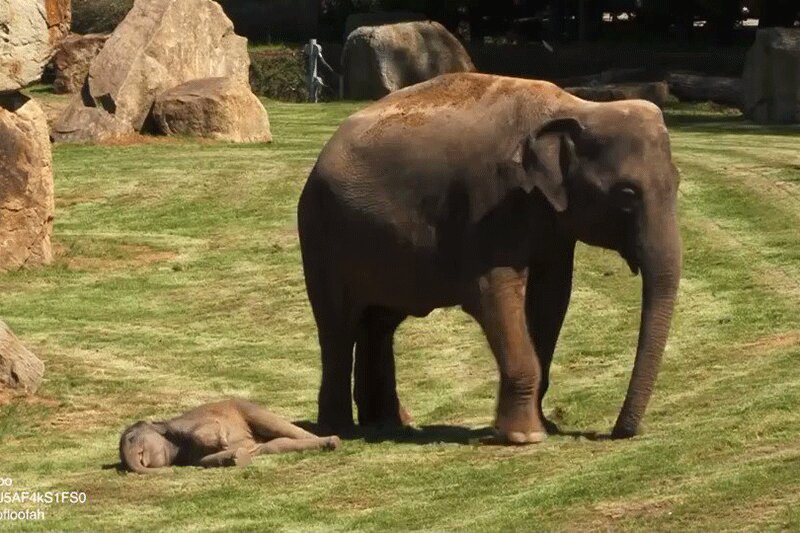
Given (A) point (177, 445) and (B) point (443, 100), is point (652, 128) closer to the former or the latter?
(B) point (443, 100)

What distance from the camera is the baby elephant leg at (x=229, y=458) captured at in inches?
497

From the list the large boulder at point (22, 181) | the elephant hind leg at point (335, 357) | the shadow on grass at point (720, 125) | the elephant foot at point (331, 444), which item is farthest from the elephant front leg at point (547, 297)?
the shadow on grass at point (720, 125)

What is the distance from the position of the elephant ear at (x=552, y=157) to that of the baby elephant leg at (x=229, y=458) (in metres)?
2.29

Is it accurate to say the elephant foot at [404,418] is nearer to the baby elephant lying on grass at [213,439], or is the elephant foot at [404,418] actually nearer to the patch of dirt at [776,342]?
the baby elephant lying on grass at [213,439]

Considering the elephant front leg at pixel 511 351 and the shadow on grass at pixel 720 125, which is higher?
the elephant front leg at pixel 511 351

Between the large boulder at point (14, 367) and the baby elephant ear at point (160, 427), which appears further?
the large boulder at point (14, 367)

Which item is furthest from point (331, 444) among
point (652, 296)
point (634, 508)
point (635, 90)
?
point (635, 90)

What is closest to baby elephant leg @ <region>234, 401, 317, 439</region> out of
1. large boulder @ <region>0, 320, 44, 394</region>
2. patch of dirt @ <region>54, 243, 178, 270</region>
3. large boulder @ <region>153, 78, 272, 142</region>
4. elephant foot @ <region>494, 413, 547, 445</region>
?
elephant foot @ <region>494, 413, 547, 445</region>

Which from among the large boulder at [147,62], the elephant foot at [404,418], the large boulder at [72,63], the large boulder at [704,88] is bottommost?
the large boulder at [704,88]

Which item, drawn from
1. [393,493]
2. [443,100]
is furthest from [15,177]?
[393,493]

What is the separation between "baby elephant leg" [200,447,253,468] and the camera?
41.4ft

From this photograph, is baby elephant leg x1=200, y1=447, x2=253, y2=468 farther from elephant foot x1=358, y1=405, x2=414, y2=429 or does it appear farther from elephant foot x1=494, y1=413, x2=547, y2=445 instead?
elephant foot x1=358, y1=405, x2=414, y2=429

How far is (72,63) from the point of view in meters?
36.7

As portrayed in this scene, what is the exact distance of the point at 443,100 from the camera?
44.8 feet
